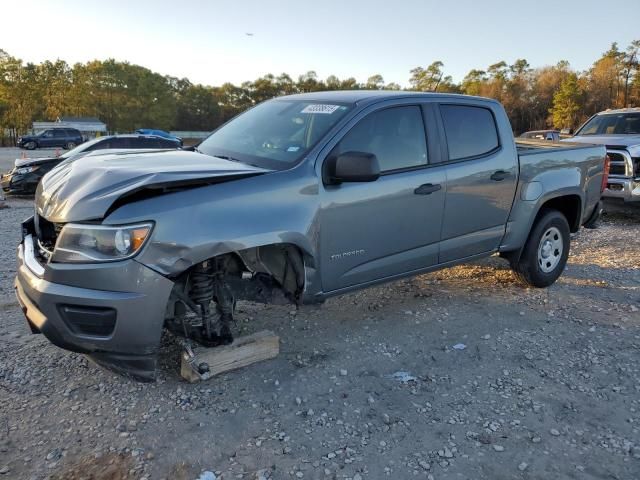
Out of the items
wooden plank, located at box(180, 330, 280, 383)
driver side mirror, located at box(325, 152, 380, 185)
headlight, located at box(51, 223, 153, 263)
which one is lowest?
wooden plank, located at box(180, 330, 280, 383)

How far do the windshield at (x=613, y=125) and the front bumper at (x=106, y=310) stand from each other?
36.3 feet

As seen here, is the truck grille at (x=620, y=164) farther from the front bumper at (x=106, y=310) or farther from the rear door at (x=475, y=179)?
the front bumper at (x=106, y=310)

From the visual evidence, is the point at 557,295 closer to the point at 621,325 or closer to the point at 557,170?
the point at 621,325

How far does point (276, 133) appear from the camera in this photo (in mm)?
3977

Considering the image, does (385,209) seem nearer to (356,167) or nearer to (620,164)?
(356,167)

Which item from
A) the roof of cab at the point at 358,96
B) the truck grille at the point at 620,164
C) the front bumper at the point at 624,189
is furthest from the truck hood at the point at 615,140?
the roof of cab at the point at 358,96

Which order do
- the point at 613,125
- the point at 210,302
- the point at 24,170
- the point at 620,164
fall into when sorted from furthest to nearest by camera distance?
the point at 24,170 < the point at 613,125 < the point at 620,164 < the point at 210,302

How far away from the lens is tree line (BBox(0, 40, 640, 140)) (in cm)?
6362

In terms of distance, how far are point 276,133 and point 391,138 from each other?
34.8 inches

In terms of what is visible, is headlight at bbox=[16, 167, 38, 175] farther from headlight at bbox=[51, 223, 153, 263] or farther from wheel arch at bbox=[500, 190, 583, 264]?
wheel arch at bbox=[500, 190, 583, 264]

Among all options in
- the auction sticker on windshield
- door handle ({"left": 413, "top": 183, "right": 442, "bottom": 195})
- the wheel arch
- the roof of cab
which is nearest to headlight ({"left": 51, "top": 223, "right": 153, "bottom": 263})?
the auction sticker on windshield

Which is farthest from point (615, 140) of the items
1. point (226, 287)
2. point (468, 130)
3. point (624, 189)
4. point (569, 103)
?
point (569, 103)

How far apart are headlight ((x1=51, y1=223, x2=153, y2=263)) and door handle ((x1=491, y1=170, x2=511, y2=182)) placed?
122 inches

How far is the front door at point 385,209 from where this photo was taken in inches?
142
